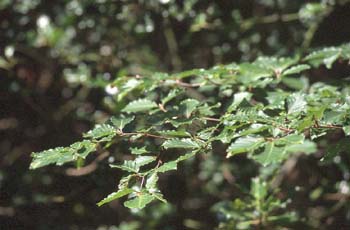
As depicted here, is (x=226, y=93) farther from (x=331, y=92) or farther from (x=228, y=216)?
(x=228, y=216)

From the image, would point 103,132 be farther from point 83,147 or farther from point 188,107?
point 188,107

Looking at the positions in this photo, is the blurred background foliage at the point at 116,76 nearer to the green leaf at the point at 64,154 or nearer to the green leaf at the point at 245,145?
the green leaf at the point at 64,154

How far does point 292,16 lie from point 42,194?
60.9 inches

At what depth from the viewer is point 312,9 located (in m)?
2.10

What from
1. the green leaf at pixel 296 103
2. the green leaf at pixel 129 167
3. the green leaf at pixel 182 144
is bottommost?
the green leaf at pixel 129 167

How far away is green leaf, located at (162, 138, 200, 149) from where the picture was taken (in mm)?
1133

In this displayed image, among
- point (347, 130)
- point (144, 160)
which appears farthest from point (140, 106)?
point (347, 130)

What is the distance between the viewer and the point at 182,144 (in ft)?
3.74

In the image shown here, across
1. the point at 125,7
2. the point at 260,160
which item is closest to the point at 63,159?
the point at 260,160

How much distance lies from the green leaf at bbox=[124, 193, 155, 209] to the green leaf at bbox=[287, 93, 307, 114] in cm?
45

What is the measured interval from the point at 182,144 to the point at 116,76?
1.16 m

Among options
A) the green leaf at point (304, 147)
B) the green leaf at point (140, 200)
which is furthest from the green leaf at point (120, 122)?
the green leaf at point (304, 147)

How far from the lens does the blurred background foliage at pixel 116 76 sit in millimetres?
2238

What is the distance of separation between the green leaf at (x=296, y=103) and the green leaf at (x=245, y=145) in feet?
0.80
